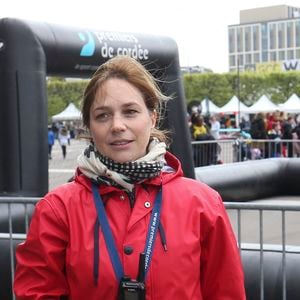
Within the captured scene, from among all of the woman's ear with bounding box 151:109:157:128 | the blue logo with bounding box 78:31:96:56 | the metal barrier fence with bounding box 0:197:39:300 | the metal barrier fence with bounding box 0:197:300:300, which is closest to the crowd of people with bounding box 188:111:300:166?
the metal barrier fence with bounding box 0:197:300:300

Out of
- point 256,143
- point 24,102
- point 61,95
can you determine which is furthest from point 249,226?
point 61,95

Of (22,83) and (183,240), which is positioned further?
(22,83)

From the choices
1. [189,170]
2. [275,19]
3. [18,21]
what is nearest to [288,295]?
[18,21]

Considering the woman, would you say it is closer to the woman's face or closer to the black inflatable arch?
the woman's face

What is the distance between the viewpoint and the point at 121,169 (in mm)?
1909

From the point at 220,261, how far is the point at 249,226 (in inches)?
259

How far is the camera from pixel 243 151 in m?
15.8

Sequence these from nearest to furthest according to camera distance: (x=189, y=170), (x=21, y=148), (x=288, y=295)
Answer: (x=288, y=295) < (x=21, y=148) < (x=189, y=170)

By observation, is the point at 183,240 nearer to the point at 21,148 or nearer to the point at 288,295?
the point at 288,295

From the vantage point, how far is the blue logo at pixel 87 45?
320 inches

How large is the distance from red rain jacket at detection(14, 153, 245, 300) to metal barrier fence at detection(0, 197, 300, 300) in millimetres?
1621

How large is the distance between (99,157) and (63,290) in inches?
17.0

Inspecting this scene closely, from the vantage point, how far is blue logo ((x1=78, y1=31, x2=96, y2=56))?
8125 mm

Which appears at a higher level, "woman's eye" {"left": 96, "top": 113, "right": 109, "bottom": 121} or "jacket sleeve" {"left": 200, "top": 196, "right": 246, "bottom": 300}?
"woman's eye" {"left": 96, "top": 113, "right": 109, "bottom": 121}
